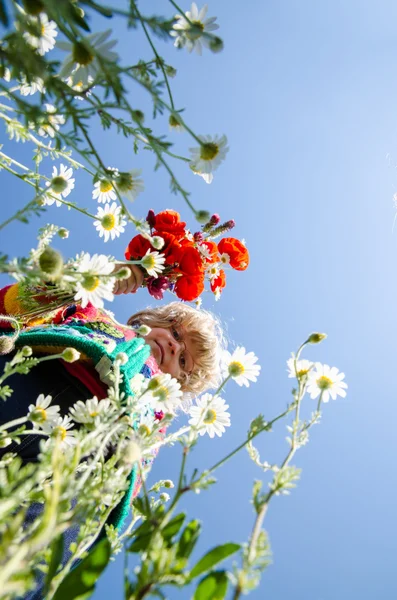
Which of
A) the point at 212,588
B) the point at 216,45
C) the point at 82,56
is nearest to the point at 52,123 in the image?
the point at 82,56

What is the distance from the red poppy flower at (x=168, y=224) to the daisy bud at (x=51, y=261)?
0.76 meters

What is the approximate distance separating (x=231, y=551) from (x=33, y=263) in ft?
0.99

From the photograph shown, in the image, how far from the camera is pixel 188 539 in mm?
331

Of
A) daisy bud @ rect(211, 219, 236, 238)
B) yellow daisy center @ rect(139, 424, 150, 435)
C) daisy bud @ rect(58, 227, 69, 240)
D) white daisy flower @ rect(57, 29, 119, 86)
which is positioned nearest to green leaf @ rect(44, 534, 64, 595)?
yellow daisy center @ rect(139, 424, 150, 435)

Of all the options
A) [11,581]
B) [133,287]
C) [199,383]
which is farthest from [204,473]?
[199,383]

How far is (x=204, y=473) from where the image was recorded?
0.37m

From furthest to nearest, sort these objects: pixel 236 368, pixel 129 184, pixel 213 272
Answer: pixel 213 272
pixel 236 368
pixel 129 184

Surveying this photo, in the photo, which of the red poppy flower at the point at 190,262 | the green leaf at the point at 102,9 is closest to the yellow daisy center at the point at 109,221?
the red poppy flower at the point at 190,262

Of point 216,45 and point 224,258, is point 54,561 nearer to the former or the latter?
point 216,45

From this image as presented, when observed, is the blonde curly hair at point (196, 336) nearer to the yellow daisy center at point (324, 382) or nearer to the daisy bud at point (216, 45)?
Result: the yellow daisy center at point (324, 382)

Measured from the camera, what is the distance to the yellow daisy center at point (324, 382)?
2.25 ft

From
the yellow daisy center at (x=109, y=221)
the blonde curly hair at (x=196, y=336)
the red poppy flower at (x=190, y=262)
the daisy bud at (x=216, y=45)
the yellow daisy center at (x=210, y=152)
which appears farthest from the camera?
the blonde curly hair at (x=196, y=336)

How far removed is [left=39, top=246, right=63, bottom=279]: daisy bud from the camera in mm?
456

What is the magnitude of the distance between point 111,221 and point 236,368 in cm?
46
